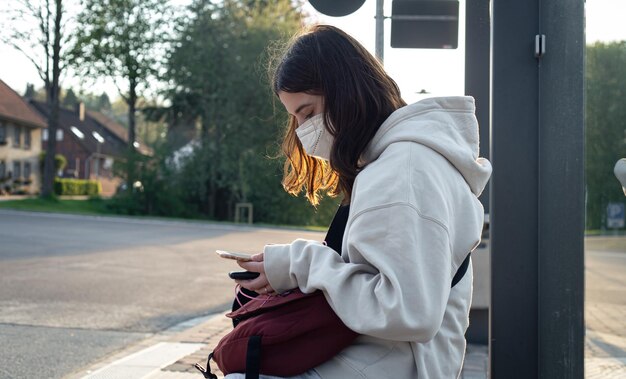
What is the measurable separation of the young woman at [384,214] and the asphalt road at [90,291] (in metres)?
3.96

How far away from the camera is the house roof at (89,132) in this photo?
239 ft

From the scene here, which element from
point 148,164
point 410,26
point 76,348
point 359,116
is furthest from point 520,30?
point 148,164

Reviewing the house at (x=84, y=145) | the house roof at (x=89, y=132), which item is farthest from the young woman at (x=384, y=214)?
the house roof at (x=89, y=132)

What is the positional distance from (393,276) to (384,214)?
0.41 ft

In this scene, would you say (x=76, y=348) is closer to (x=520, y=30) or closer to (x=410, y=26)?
(x=410, y=26)

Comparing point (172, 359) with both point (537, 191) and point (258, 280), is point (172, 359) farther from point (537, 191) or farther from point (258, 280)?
point (258, 280)

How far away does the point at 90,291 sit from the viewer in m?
8.97

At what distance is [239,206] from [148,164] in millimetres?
4954

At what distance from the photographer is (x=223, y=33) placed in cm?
3156

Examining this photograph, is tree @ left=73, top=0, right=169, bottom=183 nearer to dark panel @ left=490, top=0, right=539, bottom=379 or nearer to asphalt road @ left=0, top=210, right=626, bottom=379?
asphalt road @ left=0, top=210, right=626, bottom=379

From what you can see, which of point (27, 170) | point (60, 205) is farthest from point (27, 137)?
point (60, 205)

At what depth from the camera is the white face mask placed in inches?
71.2

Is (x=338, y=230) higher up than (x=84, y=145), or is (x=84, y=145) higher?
(x=84, y=145)

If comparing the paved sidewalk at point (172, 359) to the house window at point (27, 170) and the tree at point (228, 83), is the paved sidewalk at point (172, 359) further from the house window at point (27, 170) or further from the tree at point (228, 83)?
the house window at point (27, 170)
